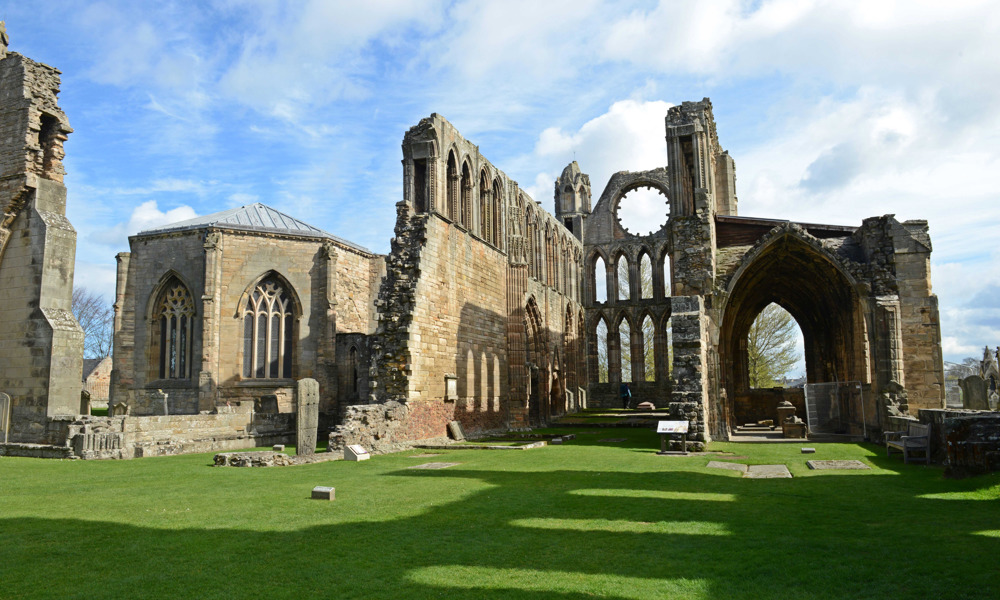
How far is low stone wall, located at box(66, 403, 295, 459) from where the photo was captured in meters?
15.2

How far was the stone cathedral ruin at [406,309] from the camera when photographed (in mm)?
17641

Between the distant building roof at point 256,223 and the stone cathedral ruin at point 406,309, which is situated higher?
the distant building roof at point 256,223

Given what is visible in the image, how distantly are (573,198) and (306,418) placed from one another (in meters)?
30.5

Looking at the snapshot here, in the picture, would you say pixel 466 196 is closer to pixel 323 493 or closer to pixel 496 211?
pixel 496 211

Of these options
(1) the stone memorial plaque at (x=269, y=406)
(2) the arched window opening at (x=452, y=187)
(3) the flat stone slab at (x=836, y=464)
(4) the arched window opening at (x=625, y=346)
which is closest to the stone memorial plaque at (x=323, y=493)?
(3) the flat stone slab at (x=836, y=464)

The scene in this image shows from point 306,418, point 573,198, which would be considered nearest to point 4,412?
point 306,418

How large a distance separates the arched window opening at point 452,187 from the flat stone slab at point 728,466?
11.4 meters

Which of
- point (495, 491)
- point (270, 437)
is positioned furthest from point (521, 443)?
point (495, 491)

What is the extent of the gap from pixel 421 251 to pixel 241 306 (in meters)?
10.5

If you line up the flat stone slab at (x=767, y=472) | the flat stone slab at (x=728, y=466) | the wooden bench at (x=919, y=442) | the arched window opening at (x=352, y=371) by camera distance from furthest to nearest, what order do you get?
the arched window opening at (x=352, y=371)
the wooden bench at (x=919, y=442)
the flat stone slab at (x=728, y=466)
the flat stone slab at (x=767, y=472)

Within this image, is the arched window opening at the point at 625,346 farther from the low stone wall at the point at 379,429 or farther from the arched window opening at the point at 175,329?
the low stone wall at the point at 379,429

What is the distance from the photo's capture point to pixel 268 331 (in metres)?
26.6

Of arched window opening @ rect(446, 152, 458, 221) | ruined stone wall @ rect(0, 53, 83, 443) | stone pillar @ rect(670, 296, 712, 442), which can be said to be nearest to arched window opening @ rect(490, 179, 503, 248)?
arched window opening @ rect(446, 152, 458, 221)

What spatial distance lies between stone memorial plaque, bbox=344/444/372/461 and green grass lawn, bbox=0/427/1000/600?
3.17 metres
